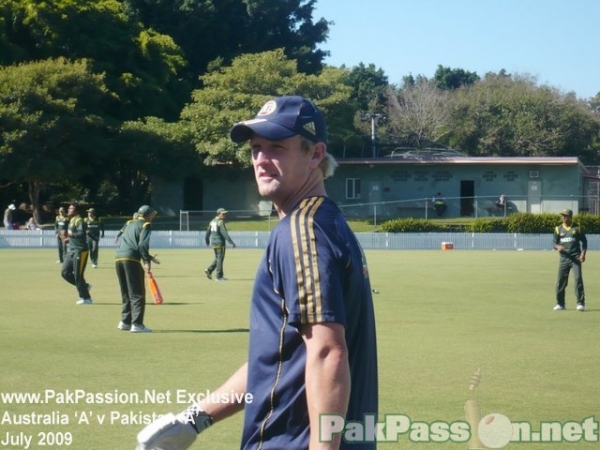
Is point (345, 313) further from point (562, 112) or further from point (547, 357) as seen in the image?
point (562, 112)

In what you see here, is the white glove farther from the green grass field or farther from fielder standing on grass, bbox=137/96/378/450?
the green grass field

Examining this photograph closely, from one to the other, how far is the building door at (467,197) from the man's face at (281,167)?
5674cm

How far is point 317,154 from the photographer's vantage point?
12.7 ft

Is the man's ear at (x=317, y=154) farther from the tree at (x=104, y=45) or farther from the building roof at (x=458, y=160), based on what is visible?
the building roof at (x=458, y=160)

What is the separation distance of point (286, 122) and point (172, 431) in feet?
4.02

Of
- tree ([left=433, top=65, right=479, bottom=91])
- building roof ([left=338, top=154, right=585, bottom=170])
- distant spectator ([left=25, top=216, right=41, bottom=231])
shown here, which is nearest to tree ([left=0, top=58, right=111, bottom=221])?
distant spectator ([left=25, top=216, right=41, bottom=231])

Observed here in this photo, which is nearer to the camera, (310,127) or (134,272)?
(310,127)

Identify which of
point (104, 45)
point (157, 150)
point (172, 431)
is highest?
point (104, 45)

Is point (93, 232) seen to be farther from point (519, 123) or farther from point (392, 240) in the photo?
point (519, 123)

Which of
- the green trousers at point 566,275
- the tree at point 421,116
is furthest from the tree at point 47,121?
the green trousers at point 566,275

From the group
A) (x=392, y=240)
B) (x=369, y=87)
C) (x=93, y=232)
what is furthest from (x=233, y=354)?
(x=369, y=87)

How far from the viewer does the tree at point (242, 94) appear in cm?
5962

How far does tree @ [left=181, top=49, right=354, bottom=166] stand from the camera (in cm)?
5962

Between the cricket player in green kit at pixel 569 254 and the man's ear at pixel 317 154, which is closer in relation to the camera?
the man's ear at pixel 317 154
